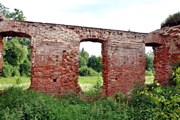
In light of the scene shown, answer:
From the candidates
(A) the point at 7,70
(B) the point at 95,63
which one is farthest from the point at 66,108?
(B) the point at 95,63

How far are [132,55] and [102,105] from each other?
343 cm

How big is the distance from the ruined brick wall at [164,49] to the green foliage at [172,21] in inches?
19.7

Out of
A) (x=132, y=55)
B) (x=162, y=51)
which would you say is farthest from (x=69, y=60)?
(x=162, y=51)

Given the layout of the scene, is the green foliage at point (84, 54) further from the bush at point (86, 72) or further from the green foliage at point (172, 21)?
the green foliage at point (172, 21)

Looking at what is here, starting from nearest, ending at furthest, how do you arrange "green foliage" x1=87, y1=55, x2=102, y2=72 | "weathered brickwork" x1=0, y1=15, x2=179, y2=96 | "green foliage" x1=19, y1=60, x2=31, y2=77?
"weathered brickwork" x1=0, y1=15, x2=179, y2=96, "green foliage" x1=19, y1=60, x2=31, y2=77, "green foliage" x1=87, y1=55, x2=102, y2=72

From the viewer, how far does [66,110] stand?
8.52m

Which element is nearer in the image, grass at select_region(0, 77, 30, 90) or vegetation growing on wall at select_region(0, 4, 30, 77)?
grass at select_region(0, 77, 30, 90)

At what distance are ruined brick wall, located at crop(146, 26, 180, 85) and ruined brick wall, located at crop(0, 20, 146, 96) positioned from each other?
2.71 ft

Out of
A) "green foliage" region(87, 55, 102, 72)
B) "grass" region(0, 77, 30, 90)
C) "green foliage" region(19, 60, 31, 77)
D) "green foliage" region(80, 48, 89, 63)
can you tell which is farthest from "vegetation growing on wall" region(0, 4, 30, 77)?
"green foliage" region(80, 48, 89, 63)

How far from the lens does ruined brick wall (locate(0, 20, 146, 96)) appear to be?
10.6 meters

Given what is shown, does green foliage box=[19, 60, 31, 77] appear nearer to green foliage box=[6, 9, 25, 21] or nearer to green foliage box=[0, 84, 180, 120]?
green foliage box=[6, 9, 25, 21]

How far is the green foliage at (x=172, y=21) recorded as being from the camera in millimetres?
13269

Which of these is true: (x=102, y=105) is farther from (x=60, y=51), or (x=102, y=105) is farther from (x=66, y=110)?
(x=60, y=51)

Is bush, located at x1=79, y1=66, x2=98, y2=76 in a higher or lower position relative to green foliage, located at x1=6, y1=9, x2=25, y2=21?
lower
